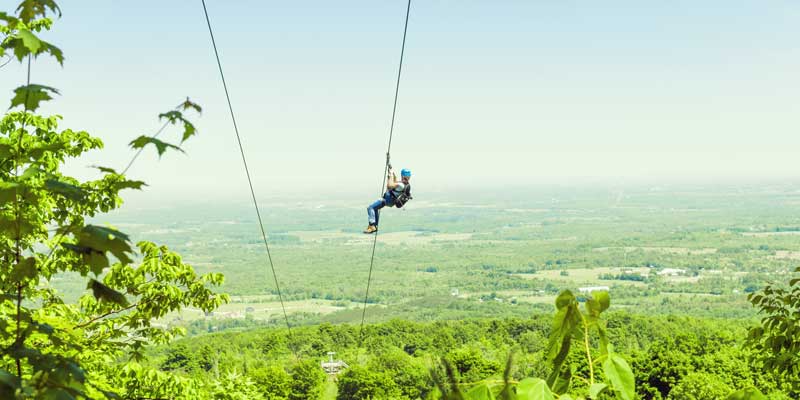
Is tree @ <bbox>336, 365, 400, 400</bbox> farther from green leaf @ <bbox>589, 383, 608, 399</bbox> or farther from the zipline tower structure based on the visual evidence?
green leaf @ <bbox>589, 383, 608, 399</bbox>

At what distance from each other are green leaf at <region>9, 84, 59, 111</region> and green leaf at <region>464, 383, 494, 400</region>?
2005 mm

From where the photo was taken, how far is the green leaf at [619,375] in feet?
4.81

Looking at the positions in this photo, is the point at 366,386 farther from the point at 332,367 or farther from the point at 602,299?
the point at 602,299

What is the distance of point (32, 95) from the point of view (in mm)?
2275

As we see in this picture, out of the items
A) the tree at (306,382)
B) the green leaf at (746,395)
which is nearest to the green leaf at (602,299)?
the green leaf at (746,395)

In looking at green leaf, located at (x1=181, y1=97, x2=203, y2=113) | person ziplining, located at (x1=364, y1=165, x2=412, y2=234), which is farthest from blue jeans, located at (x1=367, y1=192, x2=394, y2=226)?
green leaf, located at (x1=181, y1=97, x2=203, y2=113)

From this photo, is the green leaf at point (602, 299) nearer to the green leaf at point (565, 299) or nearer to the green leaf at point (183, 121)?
the green leaf at point (565, 299)

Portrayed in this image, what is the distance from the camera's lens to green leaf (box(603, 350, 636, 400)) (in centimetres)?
147

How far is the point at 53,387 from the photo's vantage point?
1.71 m

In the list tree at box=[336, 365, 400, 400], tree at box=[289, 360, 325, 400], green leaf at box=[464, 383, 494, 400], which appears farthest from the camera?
tree at box=[289, 360, 325, 400]

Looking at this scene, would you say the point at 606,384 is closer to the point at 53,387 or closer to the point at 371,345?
the point at 53,387

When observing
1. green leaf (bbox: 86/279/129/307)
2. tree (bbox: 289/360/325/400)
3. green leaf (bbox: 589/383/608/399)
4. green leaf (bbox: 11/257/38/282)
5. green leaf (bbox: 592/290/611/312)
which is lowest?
tree (bbox: 289/360/325/400)

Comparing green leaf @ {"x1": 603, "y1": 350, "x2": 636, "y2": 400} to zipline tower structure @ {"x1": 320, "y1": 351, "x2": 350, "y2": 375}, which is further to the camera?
zipline tower structure @ {"x1": 320, "y1": 351, "x2": 350, "y2": 375}

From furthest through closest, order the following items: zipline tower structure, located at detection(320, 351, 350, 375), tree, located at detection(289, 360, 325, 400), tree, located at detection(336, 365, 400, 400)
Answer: zipline tower structure, located at detection(320, 351, 350, 375) → tree, located at detection(289, 360, 325, 400) → tree, located at detection(336, 365, 400, 400)
